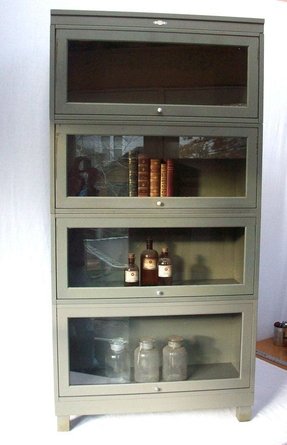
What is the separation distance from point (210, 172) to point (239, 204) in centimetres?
19

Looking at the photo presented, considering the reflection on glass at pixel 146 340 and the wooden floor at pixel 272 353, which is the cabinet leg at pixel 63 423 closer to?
the reflection on glass at pixel 146 340

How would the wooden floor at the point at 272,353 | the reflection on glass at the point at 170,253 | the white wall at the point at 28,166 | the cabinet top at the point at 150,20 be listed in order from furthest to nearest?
the wooden floor at the point at 272,353 < the white wall at the point at 28,166 < the reflection on glass at the point at 170,253 < the cabinet top at the point at 150,20

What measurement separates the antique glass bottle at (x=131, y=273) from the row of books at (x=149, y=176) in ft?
0.79

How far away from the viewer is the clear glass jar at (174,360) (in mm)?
1447

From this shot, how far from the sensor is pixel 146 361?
1.45 metres

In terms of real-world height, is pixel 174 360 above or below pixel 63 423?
above

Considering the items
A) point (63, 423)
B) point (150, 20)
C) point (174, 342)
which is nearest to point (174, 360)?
point (174, 342)

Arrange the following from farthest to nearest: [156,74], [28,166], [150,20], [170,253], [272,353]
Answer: [272,353] → [28,166] → [170,253] → [156,74] → [150,20]

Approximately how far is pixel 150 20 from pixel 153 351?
1.10 meters

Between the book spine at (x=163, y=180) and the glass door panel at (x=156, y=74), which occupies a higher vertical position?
the glass door panel at (x=156, y=74)

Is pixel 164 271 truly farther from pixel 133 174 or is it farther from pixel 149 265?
pixel 133 174

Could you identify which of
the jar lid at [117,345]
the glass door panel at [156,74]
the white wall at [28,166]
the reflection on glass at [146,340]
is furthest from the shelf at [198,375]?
the glass door panel at [156,74]

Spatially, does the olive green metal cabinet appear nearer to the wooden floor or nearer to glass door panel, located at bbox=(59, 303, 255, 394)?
glass door panel, located at bbox=(59, 303, 255, 394)

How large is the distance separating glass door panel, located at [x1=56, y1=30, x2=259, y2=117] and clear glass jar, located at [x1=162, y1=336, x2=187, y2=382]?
0.80m
